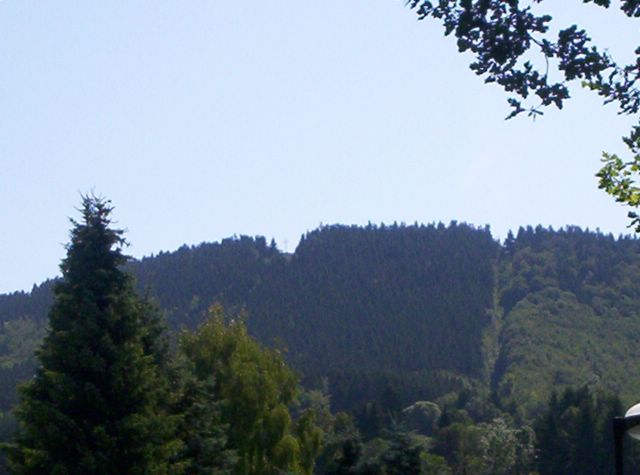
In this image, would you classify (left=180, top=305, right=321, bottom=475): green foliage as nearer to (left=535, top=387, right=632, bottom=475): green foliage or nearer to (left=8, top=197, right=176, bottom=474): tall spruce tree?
(left=8, top=197, right=176, bottom=474): tall spruce tree

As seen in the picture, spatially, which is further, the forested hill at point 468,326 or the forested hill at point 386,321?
the forested hill at point 386,321

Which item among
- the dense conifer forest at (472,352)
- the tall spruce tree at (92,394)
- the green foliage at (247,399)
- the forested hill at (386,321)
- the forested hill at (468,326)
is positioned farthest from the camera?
the forested hill at (386,321)

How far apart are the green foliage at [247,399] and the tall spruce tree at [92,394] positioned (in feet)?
28.5

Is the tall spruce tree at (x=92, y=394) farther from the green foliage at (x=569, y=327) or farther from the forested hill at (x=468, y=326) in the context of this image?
the forested hill at (x=468, y=326)

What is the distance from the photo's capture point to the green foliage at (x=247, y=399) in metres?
33.4

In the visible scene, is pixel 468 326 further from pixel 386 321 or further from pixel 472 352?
pixel 386 321

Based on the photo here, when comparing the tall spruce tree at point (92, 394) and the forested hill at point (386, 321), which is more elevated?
the forested hill at point (386, 321)

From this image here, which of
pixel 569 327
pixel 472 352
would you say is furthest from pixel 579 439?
pixel 569 327

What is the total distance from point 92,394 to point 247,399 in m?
11.0

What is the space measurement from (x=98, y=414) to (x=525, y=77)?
16868 mm

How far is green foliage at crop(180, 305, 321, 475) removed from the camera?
33.4 metres

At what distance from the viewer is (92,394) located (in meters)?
22.8

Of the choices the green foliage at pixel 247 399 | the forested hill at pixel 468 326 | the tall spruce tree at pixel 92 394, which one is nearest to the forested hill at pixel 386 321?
the forested hill at pixel 468 326

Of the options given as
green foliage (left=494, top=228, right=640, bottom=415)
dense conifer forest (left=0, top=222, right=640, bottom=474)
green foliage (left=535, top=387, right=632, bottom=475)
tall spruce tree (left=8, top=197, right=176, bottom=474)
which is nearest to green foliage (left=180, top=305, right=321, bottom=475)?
tall spruce tree (left=8, top=197, right=176, bottom=474)
